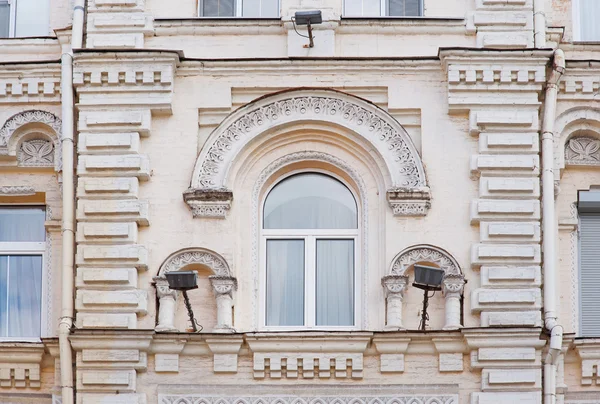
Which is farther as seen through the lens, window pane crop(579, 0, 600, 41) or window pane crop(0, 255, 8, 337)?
window pane crop(579, 0, 600, 41)

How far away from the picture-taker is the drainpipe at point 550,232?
19.7 m

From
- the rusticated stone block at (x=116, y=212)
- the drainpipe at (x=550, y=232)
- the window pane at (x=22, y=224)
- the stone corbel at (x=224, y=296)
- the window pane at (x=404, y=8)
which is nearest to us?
the drainpipe at (x=550, y=232)

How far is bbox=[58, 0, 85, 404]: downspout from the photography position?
19.8 meters

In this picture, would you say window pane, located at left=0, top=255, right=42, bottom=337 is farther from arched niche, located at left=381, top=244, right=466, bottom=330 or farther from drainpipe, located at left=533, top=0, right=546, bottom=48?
drainpipe, located at left=533, top=0, right=546, bottom=48

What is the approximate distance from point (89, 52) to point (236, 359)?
4190 mm

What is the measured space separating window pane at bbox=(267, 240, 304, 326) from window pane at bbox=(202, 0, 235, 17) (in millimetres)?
2983

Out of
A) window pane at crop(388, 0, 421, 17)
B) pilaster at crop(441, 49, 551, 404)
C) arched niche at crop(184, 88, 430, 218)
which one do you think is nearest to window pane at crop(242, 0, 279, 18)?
arched niche at crop(184, 88, 430, 218)

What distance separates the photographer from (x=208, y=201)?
2045 centimetres

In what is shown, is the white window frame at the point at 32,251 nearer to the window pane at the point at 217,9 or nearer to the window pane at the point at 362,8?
the window pane at the point at 217,9

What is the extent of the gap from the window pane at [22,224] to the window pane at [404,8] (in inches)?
199

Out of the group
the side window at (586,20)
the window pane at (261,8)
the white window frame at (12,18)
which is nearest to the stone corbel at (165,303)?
the window pane at (261,8)

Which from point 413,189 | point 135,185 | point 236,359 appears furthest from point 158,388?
point 413,189

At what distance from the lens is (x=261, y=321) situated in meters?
20.5

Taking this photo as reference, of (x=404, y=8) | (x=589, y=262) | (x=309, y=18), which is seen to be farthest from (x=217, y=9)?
(x=589, y=262)
